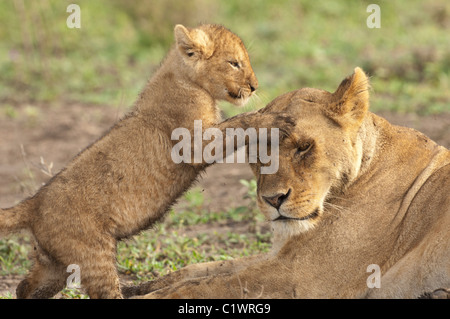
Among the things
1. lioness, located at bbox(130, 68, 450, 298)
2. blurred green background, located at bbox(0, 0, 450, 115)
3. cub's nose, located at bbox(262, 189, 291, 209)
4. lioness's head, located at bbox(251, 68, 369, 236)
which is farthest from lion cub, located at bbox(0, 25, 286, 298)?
blurred green background, located at bbox(0, 0, 450, 115)

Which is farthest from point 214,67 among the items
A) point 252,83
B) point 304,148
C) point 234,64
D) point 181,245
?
point 181,245

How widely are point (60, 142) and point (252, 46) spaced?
123 inches

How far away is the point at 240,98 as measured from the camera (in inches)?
193

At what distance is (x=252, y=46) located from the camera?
10336mm

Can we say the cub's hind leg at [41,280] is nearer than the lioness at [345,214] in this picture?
No

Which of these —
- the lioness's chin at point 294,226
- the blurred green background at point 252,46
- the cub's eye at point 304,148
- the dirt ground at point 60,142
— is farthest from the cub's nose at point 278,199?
the blurred green background at point 252,46

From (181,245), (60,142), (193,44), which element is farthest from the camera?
(60,142)

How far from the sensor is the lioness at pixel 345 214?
3.80 m

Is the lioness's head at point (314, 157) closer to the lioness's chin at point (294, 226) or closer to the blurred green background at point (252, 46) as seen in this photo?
the lioness's chin at point (294, 226)

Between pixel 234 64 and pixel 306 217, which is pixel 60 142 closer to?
pixel 234 64

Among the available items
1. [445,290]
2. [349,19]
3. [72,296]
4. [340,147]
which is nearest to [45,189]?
[72,296]

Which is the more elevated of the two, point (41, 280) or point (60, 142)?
point (60, 142)

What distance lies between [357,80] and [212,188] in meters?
3.54

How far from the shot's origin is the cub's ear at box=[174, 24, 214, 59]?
4.85 meters
